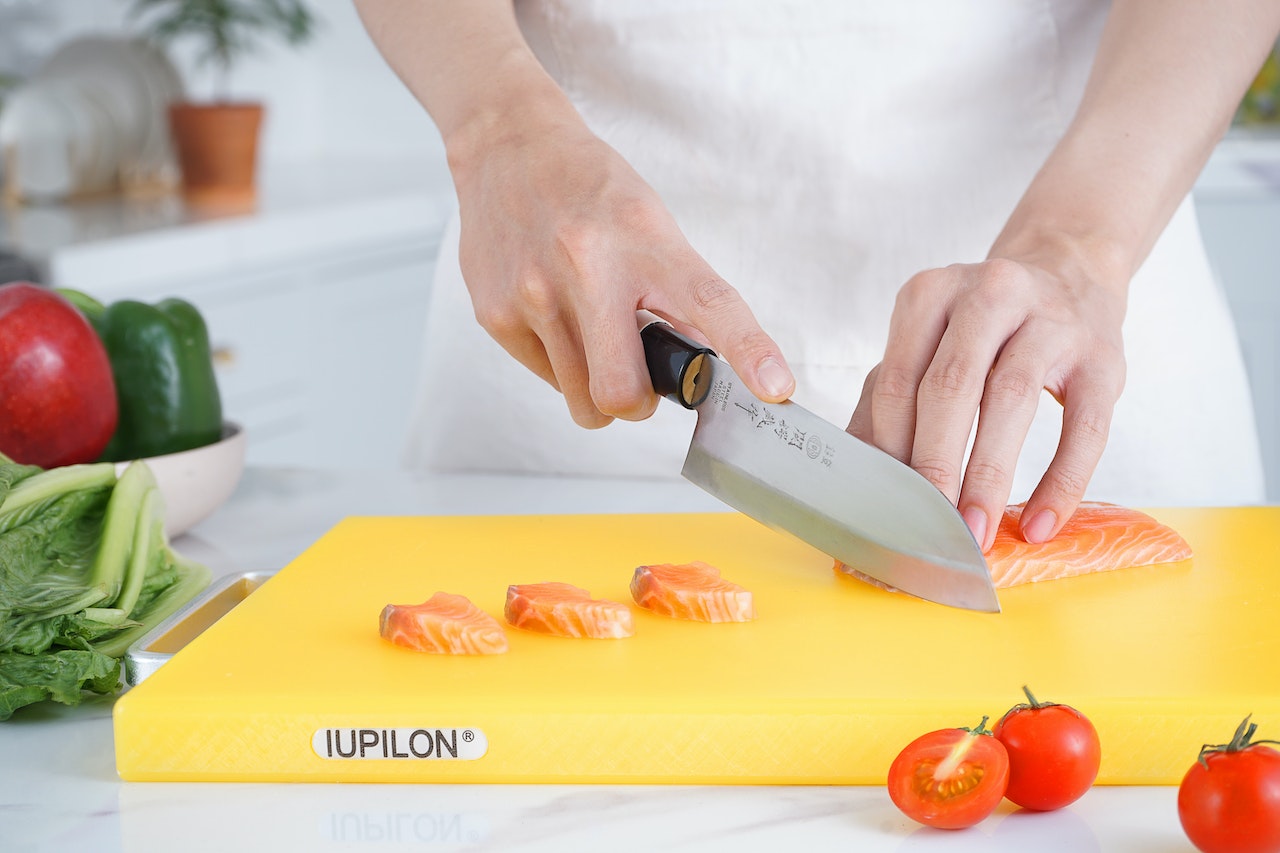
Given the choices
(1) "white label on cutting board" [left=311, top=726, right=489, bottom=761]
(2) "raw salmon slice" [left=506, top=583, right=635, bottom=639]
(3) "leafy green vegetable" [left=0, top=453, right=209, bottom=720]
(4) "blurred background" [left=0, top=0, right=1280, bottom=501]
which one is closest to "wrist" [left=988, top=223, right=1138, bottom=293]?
(2) "raw salmon slice" [left=506, top=583, right=635, bottom=639]

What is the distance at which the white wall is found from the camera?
4973 mm

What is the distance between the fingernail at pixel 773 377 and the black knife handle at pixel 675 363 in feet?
0.28

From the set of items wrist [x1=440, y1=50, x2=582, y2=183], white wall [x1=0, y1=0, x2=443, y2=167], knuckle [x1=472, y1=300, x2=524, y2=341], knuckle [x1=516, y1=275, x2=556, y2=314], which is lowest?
knuckle [x1=472, y1=300, x2=524, y2=341]

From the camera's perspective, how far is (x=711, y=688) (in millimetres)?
966

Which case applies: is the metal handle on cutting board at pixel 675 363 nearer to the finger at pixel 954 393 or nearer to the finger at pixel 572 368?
the finger at pixel 572 368

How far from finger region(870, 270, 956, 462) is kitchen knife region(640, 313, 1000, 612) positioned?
64mm

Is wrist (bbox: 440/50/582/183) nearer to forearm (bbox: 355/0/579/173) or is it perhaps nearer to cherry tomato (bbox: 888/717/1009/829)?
forearm (bbox: 355/0/579/173)

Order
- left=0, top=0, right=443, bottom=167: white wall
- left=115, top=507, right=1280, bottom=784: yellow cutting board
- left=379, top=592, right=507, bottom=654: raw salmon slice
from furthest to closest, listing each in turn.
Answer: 1. left=0, top=0, right=443, bottom=167: white wall
2. left=379, top=592, right=507, bottom=654: raw salmon slice
3. left=115, top=507, right=1280, bottom=784: yellow cutting board

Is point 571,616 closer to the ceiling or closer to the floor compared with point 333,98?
closer to the floor

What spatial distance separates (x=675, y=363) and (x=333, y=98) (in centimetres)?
422

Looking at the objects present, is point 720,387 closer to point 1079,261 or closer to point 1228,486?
point 1079,261

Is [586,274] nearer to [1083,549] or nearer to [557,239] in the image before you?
[557,239]

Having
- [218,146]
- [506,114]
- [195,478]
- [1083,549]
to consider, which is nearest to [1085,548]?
[1083,549]

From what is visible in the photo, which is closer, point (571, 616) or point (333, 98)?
point (571, 616)
